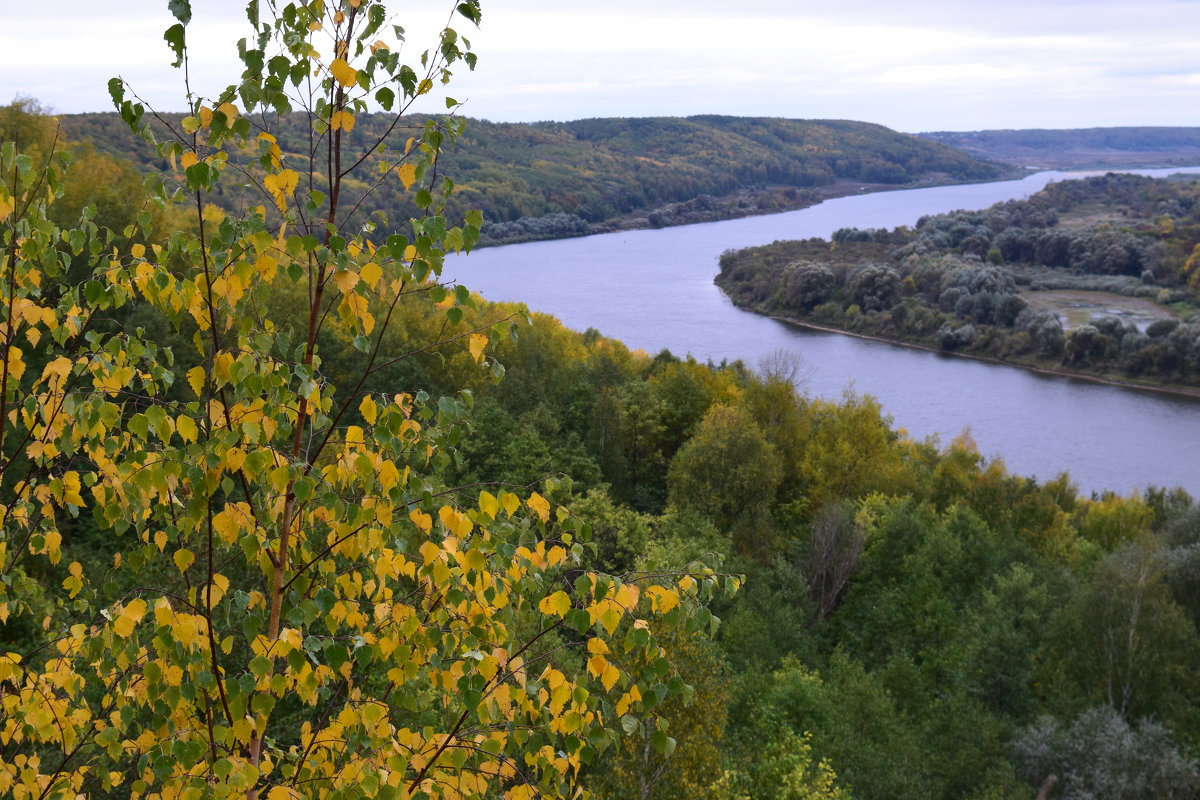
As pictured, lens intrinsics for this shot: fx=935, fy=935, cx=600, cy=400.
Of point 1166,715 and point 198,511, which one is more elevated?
point 198,511

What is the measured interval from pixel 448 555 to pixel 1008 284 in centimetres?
8914

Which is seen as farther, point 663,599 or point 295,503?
point 295,503

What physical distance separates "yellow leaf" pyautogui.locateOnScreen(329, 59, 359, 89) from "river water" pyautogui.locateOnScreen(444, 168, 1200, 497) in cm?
3635

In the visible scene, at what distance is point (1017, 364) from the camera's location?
6600 centimetres

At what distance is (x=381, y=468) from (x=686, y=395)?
28.1 m

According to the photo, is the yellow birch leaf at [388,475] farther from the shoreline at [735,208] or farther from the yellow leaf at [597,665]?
the shoreline at [735,208]

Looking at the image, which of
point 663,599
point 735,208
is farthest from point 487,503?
point 735,208

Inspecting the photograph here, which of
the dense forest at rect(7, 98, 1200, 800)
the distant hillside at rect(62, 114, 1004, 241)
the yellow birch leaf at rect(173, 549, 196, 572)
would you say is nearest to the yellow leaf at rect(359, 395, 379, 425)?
the yellow birch leaf at rect(173, 549, 196, 572)

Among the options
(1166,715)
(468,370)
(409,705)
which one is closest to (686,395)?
(468,370)

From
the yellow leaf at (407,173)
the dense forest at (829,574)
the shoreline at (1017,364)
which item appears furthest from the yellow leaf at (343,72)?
the shoreline at (1017,364)

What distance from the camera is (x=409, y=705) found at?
11.4 ft

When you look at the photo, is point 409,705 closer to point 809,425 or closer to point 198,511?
point 198,511

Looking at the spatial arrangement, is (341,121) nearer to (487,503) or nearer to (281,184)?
(281,184)

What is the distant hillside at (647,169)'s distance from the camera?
99.9 meters
